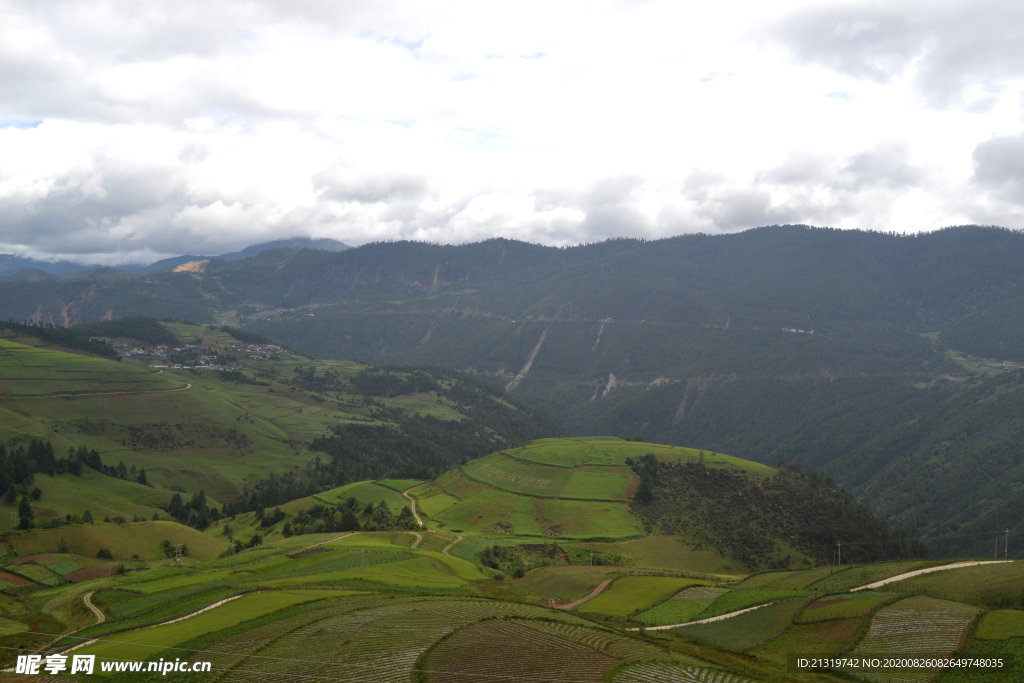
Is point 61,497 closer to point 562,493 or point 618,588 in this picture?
point 562,493

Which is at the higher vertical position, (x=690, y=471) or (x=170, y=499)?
(x=690, y=471)

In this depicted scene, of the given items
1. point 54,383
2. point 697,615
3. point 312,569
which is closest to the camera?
point 697,615

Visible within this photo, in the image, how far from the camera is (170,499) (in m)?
147

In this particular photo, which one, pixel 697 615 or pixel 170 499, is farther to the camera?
pixel 170 499

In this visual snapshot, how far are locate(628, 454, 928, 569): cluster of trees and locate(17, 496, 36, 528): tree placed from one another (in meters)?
97.5

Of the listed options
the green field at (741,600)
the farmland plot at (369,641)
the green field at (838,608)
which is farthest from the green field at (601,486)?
the green field at (838,608)

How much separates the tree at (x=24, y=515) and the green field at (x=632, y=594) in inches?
3304

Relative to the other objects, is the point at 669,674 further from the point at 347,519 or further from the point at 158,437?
the point at 158,437

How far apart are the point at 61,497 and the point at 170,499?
25864 mm

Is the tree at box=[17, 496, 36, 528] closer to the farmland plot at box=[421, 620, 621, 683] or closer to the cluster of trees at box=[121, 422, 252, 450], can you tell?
the cluster of trees at box=[121, 422, 252, 450]

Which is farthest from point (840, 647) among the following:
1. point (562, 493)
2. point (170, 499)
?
point (170, 499)

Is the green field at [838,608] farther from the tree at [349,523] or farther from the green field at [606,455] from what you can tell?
the green field at [606,455]

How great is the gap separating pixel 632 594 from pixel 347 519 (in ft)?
187

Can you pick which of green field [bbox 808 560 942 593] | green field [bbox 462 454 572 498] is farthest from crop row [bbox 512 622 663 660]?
green field [bbox 462 454 572 498]
